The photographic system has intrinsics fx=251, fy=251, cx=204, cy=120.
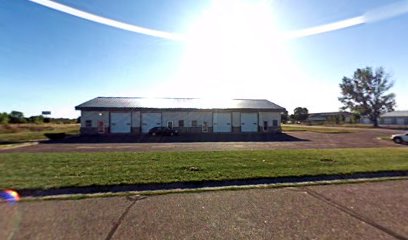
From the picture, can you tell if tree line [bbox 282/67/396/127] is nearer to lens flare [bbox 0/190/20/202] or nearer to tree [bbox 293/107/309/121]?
tree [bbox 293/107/309/121]

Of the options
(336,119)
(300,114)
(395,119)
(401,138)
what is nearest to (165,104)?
(401,138)

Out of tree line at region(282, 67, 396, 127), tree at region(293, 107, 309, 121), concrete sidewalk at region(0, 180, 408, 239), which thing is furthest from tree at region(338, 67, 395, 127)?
concrete sidewalk at region(0, 180, 408, 239)

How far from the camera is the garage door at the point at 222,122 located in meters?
36.4

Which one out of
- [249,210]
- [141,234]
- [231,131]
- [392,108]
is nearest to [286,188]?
[249,210]

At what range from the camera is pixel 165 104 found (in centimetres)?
3788

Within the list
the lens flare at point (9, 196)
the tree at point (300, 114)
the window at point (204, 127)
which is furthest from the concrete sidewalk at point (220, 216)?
the tree at point (300, 114)

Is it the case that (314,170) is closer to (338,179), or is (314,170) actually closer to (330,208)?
(338,179)

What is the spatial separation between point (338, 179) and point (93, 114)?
106 feet

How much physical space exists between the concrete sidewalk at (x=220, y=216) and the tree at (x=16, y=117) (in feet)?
267

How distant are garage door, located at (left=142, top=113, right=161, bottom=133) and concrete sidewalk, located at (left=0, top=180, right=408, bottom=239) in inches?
1162

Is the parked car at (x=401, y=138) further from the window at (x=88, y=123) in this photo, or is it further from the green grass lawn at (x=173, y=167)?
the window at (x=88, y=123)

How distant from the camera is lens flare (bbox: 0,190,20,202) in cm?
575

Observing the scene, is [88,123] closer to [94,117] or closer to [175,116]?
[94,117]

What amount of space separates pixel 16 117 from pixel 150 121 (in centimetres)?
6306
